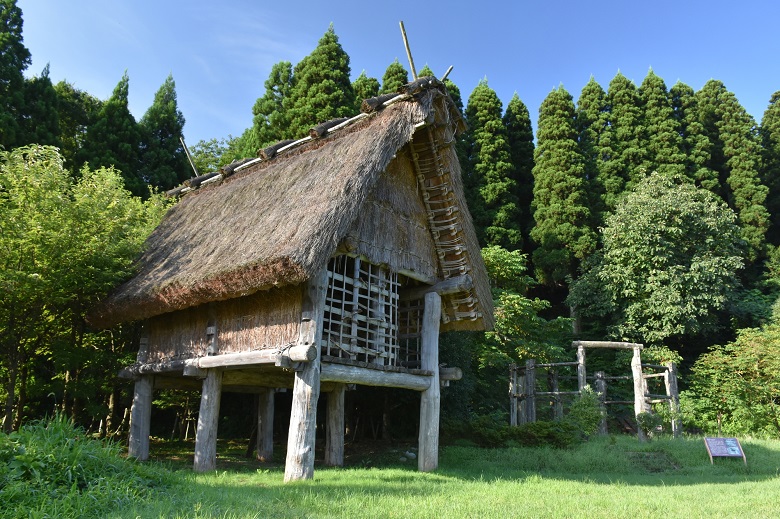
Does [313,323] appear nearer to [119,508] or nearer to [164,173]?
[119,508]

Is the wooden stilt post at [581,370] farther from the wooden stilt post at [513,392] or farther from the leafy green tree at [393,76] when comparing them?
the leafy green tree at [393,76]

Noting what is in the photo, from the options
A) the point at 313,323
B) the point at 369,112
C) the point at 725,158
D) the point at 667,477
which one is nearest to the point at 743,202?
the point at 725,158

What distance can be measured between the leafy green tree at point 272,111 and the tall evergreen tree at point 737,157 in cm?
2203

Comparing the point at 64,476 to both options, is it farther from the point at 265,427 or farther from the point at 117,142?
the point at 117,142

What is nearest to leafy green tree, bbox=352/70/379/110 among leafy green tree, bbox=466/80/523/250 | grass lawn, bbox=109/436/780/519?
leafy green tree, bbox=466/80/523/250

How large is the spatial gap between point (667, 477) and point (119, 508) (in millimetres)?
10495

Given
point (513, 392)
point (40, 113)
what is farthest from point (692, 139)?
point (40, 113)

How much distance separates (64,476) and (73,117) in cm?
2429

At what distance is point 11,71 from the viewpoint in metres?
21.2

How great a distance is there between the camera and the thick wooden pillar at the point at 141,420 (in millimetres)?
12603

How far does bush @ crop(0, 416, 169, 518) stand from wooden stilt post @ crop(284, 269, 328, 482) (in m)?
2.12

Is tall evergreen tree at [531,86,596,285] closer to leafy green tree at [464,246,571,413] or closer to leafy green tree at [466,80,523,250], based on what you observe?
leafy green tree at [466,80,523,250]

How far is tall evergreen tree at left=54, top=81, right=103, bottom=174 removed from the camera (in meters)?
25.5

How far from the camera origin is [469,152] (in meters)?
30.8
